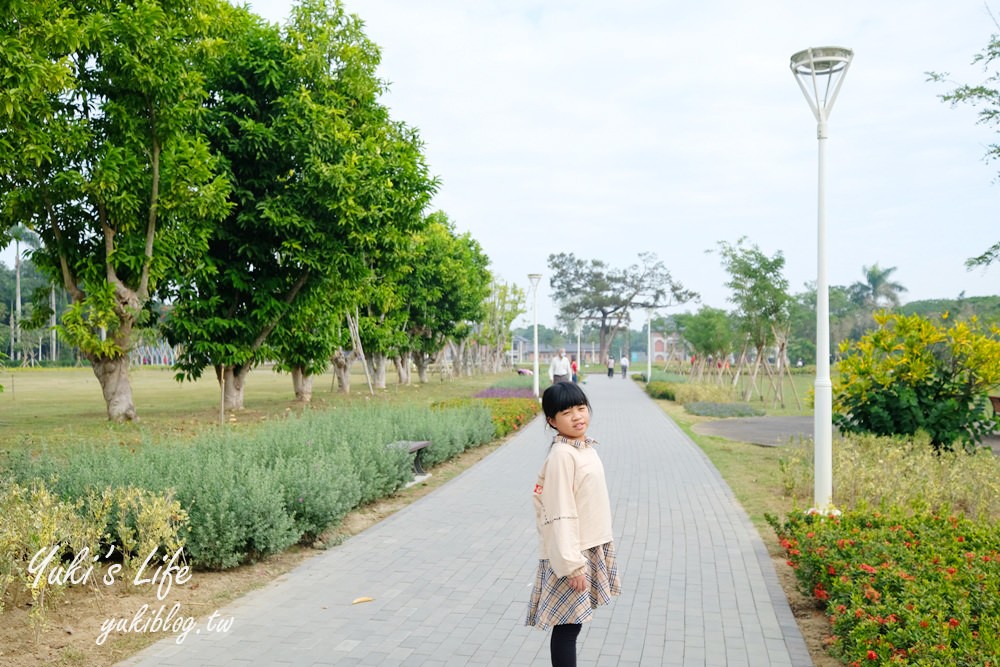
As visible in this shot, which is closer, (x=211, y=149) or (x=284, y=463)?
(x=284, y=463)

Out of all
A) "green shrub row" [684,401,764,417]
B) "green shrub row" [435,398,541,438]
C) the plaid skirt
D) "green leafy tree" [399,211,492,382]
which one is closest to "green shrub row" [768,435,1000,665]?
the plaid skirt

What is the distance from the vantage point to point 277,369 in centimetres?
2052

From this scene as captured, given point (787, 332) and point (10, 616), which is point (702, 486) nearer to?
point (10, 616)

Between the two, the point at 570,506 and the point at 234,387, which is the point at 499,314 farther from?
the point at 570,506

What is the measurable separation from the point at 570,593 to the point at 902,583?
2.08 metres

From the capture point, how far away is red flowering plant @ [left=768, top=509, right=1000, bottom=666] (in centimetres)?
361

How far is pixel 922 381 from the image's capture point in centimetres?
1062

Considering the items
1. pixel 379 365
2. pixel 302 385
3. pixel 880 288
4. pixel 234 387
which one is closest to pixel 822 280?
pixel 234 387

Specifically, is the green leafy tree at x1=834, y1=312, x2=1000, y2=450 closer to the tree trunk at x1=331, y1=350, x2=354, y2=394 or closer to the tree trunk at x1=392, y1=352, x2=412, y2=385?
the tree trunk at x1=331, y1=350, x2=354, y2=394

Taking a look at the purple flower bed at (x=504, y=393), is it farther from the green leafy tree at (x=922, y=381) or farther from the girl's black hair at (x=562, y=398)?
the girl's black hair at (x=562, y=398)

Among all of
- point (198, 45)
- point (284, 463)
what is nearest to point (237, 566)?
point (284, 463)

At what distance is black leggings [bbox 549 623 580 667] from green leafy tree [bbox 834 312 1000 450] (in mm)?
8461

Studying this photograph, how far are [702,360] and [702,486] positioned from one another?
29.3 meters

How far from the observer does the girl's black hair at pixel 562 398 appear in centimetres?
348
